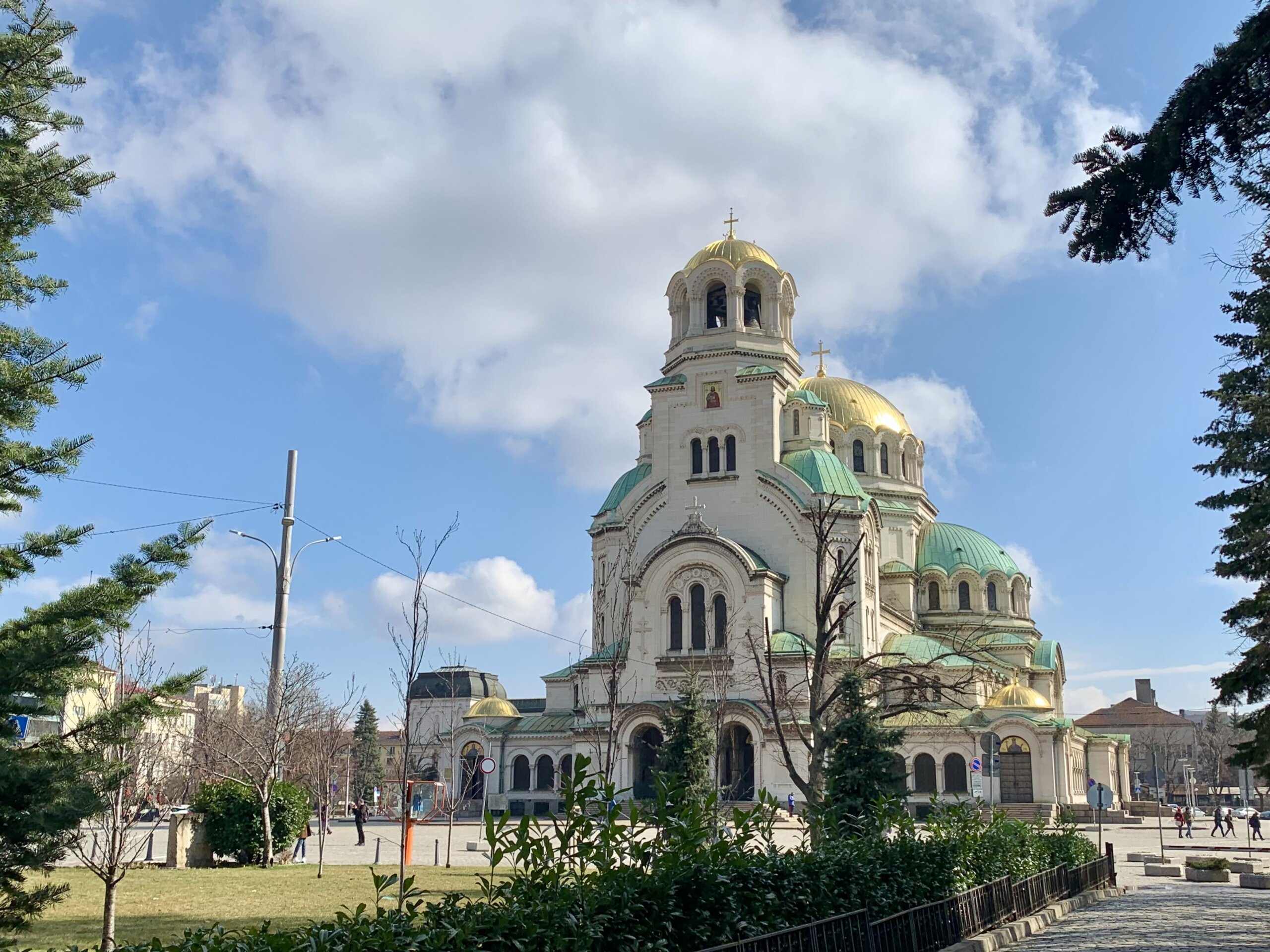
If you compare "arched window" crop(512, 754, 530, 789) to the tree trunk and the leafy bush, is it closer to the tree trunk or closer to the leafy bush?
the leafy bush

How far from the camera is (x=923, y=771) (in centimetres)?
5312

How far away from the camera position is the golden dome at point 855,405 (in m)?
71.6

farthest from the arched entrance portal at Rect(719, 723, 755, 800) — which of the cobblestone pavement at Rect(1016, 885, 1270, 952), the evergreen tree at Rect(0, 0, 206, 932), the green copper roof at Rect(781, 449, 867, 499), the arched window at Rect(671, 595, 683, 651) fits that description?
the evergreen tree at Rect(0, 0, 206, 932)

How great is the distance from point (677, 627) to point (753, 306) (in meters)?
17.2

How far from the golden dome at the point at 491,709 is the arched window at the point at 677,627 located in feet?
43.6

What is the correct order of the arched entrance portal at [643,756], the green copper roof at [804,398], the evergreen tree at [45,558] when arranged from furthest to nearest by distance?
1. the green copper roof at [804,398]
2. the arched entrance portal at [643,756]
3. the evergreen tree at [45,558]

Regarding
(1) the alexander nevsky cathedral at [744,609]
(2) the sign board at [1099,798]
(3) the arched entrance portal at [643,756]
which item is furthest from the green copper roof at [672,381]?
(2) the sign board at [1099,798]

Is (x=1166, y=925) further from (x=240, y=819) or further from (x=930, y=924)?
(x=240, y=819)

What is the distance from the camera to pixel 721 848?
991 cm

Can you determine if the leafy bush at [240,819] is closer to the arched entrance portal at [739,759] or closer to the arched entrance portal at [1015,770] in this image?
the arched entrance portal at [739,759]

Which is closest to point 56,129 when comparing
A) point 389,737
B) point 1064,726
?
point 1064,726

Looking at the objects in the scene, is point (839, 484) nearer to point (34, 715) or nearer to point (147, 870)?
point (147, 870)

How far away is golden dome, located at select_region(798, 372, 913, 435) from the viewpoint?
235 ft

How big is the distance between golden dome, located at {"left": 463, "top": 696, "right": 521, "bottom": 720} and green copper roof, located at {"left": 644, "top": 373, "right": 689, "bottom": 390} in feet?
65.4
